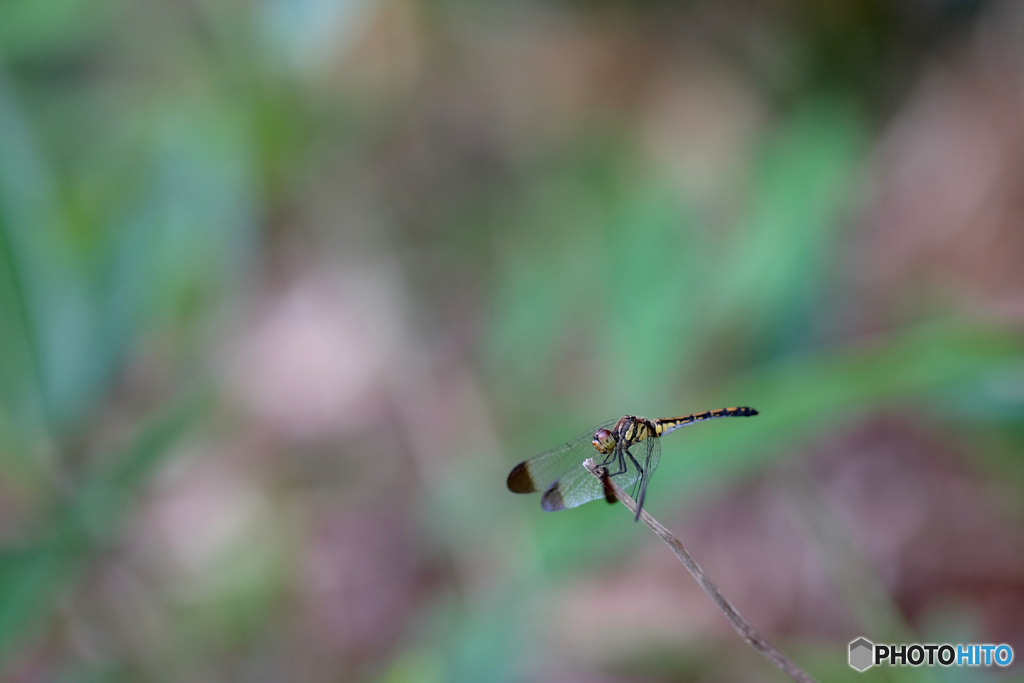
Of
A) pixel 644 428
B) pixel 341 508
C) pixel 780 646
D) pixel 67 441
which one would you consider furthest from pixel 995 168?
pixel 67 441

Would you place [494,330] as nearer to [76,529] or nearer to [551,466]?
[551,466]

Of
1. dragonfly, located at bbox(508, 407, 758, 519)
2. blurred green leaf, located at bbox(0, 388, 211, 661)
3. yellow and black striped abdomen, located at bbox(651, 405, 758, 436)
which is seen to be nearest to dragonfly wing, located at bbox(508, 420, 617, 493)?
dragonfly, located at bbox(508, 407, 758, 519)

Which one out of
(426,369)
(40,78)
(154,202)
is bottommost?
(154,202)

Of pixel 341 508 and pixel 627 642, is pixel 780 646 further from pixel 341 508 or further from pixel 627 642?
pixel 341 508

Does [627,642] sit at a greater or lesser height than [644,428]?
lesser

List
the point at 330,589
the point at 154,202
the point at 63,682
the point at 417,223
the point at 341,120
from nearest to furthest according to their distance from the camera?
the point at 63,682
the point at 154,202
the point at 330,589
the point at 341,120
the point at 417,223

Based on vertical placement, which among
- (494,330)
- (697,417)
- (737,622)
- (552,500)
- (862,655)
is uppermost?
(494,330)

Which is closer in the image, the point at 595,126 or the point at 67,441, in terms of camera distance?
the point at 67,441

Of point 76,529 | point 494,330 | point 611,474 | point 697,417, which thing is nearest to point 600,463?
point 611,474
